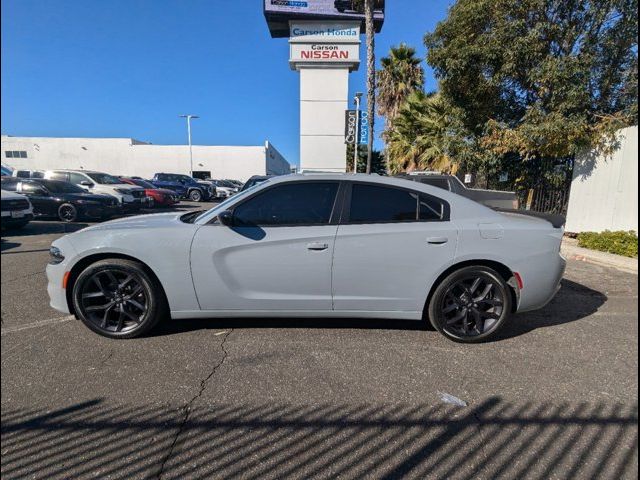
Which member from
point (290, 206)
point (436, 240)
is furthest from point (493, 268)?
point (290, 206)

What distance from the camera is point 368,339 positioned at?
129 inches

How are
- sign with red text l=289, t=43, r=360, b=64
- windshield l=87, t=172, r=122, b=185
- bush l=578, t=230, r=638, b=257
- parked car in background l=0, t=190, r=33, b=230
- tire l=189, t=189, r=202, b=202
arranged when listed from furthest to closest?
tire l=189, t=189, r=202, b=202
sign with red text l=289, t=43, r=360, b=64
windshield l=87, t=172, r=122, b=185
bush l=578, t=230, r=638, b=257
parked car in background l=0, t=190, r=33, b=230

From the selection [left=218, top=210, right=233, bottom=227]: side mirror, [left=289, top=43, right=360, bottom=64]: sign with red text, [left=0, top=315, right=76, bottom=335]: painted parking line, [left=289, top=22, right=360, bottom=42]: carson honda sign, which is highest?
[left=289, top=22, right=360, bottom=42]: carson honda sign

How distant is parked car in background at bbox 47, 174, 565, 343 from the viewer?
3.06 metres

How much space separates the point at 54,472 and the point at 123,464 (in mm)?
325

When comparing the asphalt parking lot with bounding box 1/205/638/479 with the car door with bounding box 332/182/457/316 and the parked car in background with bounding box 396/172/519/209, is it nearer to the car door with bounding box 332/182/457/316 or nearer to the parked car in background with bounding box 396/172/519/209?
the car door with bounding box 332/182/457/316

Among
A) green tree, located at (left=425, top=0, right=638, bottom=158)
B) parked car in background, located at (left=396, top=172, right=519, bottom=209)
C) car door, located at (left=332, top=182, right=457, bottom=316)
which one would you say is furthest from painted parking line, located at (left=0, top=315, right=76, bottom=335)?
green tree, located at (left=425, top=0, right=638, bottom=158)

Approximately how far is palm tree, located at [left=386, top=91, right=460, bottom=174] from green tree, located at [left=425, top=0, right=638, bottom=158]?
14.6 ft

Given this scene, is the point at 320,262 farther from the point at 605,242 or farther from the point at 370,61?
the point at 370,61

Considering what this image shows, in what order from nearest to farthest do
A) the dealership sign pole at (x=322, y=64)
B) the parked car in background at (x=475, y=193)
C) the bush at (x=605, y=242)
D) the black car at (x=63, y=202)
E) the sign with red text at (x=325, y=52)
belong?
the bush at (x=605, y=242)
the parked car in background at (x=475, y=193)
the black car at (x=63, y=202)
the dealership sign pole at (x=322, y=64)
the sign with red text at (x=325, y=52)

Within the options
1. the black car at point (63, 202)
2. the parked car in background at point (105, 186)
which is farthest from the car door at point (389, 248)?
the parked car in background at point (105, 186)

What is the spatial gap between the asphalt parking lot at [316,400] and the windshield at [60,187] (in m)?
9.19

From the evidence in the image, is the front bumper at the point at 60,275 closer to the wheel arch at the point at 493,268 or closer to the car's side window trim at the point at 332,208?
the car's side window trim at the point at 332,208

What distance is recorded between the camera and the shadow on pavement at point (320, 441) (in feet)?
5.96
